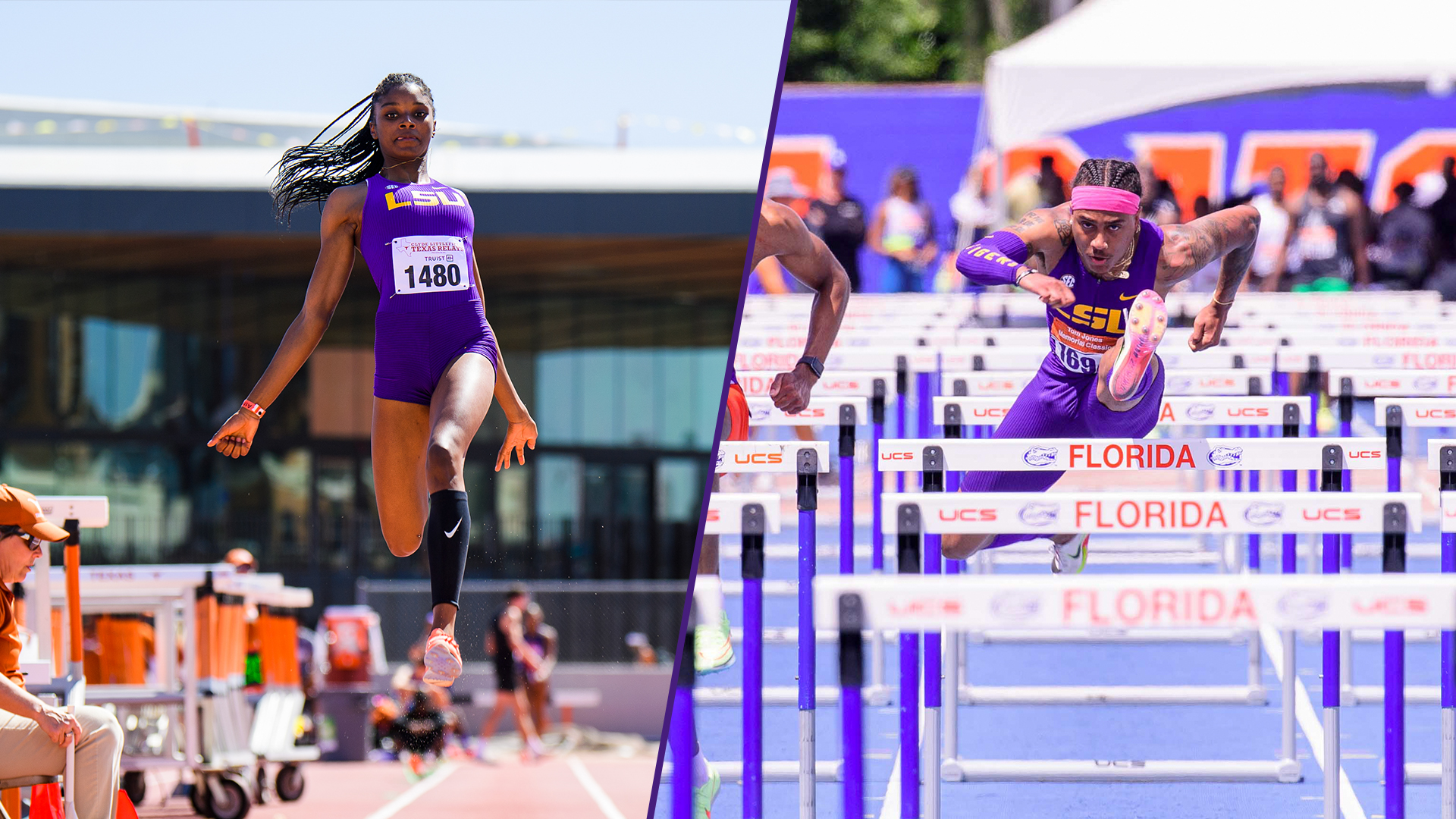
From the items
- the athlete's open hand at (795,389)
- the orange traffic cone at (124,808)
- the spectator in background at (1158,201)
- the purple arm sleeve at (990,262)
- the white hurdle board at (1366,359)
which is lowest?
the orange traffic cone at (124,808)

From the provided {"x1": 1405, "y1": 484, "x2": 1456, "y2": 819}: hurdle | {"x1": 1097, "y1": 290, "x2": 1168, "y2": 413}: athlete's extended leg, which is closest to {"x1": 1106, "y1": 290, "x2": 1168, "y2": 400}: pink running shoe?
{"x1": 1097, "y1": 290, "x2": 1168, "y2": 413}: athlete's extended leg

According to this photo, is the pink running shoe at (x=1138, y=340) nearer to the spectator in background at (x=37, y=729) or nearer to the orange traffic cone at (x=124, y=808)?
the spectator in background at (x=37, y=729)

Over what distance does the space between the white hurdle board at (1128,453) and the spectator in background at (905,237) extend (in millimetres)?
10660

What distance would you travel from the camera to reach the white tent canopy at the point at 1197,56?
13719 mm

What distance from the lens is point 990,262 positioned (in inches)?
224

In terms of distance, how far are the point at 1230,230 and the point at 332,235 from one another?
338 centimetres

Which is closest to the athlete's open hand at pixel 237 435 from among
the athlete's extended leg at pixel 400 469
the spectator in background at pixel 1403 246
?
the athlete's extended leg at pixel 400 469

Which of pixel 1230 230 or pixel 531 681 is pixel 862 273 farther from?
pixel 1230 230

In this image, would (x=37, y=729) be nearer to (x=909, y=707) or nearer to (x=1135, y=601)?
(x=909, y=707)

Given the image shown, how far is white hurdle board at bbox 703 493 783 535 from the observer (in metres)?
4.06

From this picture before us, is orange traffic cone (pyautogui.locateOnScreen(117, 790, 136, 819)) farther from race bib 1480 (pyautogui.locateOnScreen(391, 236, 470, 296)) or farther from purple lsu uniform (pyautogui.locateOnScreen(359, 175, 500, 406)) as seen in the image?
race bib 1480 (pyautogui.locateOnScreen(391, 236, 470, 296))

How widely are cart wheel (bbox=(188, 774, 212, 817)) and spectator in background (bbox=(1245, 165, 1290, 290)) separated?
902 centimetres

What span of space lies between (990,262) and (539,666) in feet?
35.5

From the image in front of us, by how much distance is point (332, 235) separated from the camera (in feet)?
15.2
